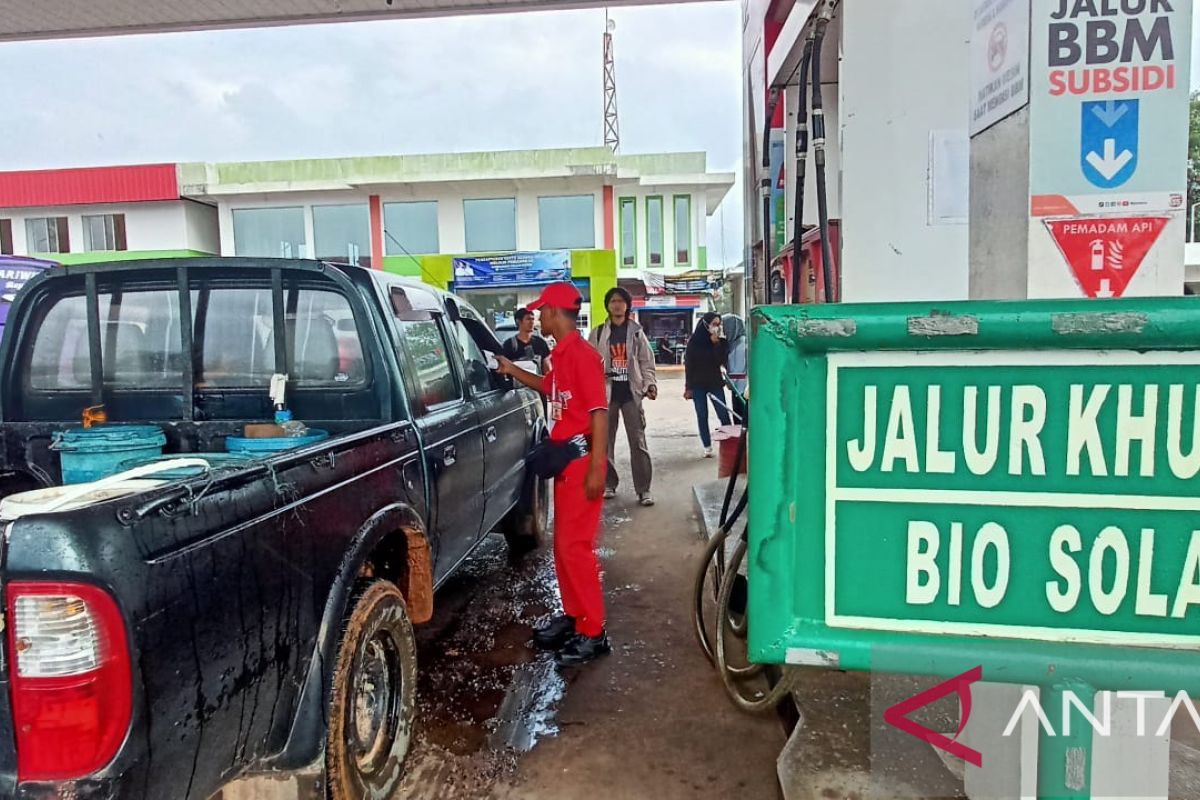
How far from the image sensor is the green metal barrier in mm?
1229

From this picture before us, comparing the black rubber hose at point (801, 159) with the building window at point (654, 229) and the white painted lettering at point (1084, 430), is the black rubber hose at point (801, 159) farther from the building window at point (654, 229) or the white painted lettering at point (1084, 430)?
the building window at point (654, 229)

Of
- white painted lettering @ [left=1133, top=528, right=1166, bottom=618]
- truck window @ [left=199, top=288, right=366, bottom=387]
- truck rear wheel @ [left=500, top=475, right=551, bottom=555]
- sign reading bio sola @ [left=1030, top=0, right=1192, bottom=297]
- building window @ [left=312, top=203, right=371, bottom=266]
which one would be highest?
building window @ [left=312, top=203, right=371, bottom=266]

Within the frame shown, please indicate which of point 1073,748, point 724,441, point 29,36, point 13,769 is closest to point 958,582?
point 1073,748

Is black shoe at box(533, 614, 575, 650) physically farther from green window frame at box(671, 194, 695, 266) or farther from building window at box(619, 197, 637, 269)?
green window frame at box(671, 194, 695, 266)

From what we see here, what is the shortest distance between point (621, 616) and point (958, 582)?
3.07m

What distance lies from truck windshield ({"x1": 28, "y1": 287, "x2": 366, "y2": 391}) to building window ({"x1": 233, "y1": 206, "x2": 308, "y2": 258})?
22.2 meters

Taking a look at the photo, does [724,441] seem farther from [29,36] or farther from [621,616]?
[29,36]

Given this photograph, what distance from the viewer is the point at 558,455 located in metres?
3.54

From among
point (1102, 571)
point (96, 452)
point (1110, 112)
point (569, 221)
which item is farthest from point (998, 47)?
point (569, 221)

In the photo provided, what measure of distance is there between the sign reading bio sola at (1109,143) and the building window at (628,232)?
899 inches

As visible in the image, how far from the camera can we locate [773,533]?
1413 millimetres

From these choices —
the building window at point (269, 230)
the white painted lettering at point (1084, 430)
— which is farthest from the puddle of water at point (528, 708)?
the building window at point (269, 230)

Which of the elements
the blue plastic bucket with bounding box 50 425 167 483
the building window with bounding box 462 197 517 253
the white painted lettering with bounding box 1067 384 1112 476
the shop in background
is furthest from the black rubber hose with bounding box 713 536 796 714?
the building window with bounding box 462 197 517 253

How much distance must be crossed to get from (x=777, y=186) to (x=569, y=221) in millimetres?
19407
